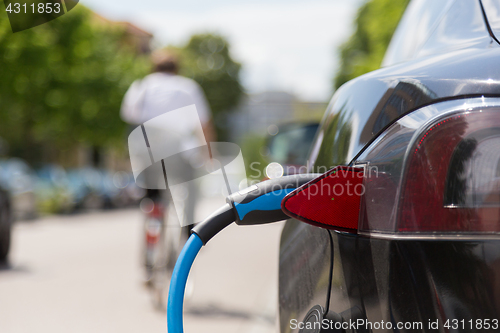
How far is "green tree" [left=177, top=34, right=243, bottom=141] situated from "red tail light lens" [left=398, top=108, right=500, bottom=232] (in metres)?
57.7

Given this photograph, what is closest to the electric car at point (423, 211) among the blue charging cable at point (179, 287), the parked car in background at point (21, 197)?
the blue charging cable at point (179, 287)

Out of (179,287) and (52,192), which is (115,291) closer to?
(179,287)

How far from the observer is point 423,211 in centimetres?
120

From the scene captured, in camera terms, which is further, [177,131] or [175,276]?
[177,131]

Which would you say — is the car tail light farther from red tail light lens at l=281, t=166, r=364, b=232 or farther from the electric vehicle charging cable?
the electric vehicle charging cable

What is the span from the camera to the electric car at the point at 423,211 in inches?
45.6

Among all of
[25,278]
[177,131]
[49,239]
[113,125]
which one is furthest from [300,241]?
[113,125]

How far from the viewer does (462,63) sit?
1.33m

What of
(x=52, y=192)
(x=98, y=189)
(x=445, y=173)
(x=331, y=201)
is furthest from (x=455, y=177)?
(x=98, y=189)

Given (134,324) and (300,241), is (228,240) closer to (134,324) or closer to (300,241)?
(134,324)

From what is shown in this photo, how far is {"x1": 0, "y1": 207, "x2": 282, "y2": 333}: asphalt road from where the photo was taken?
389 centimetres

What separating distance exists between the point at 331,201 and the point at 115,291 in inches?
159

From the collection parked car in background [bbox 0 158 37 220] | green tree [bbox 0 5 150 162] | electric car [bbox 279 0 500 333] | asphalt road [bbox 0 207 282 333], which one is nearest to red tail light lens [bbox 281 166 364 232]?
electric car [bbox 279 0 500 333]

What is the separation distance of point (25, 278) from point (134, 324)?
2.06 metres
